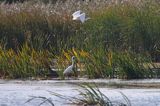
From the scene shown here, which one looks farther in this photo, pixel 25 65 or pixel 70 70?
pixel 25 65

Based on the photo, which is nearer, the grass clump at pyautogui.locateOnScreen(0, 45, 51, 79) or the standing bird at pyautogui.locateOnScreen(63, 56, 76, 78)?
the standing bird at pyautogui.locateOnScreen(63, 56, 76, 78)

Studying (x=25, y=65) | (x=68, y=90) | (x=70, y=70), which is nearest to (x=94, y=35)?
(x=25, y=65)

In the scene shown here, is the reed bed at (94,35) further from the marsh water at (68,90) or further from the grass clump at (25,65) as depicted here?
the marsh water at (68,90)

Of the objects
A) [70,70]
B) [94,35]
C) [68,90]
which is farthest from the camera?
[94,35]

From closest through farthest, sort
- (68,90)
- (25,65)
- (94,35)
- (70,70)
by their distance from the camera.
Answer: (68,90) < (70,70) < (25,65) < (94,35)

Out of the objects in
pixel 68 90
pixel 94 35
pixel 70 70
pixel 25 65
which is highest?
pixel 94 35

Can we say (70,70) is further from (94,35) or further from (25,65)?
(94,35)

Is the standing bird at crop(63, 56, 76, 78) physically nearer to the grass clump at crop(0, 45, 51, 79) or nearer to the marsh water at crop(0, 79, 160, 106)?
the marsh water at crop(0, 79, 160, 106)

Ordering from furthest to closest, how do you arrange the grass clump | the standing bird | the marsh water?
the grass clump
the standing bird
the marsh water

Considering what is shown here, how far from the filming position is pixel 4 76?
58.8ft

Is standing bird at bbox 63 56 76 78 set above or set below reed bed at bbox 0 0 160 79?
below

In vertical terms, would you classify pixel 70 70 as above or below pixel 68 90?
Answer: above

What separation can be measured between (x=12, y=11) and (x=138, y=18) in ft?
17.5

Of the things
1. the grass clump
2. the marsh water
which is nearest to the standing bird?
the marsh water
